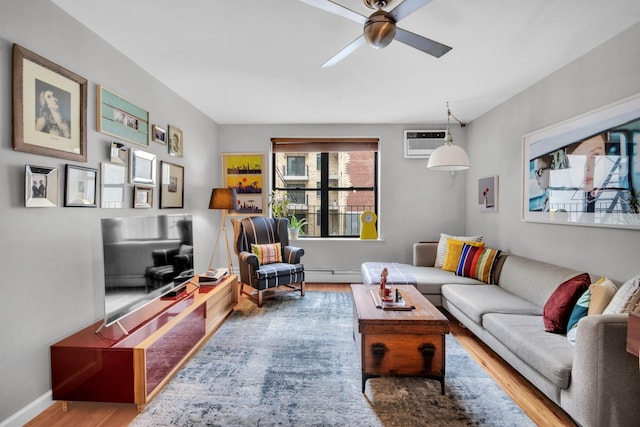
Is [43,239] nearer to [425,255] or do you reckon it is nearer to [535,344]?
[535,344]

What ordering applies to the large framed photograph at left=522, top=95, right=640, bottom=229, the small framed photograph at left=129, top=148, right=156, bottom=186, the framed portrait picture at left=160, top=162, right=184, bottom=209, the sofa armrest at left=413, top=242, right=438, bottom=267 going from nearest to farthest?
the large framed photograph at left=522, top=95, right=640, bottom=229
the small framed photograph at left=129, top=148, right=156, bottom=186
the framed portrait picture at left=160, top=162, right=184, bottom=209
the sofa armrest at left=413, top=242, right=438, bottom=267

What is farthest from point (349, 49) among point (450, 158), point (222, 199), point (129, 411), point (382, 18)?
point (129, 411)

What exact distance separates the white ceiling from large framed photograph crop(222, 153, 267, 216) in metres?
1.05

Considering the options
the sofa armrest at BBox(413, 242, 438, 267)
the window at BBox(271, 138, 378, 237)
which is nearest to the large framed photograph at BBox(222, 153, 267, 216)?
the window at BBox(271, 138, 378, 237)

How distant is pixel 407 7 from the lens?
4.89ft

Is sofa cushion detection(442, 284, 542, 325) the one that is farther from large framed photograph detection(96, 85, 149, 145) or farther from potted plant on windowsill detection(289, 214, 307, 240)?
large framed photograph detection(96, 85, 149, 145)

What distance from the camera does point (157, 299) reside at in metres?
2.43

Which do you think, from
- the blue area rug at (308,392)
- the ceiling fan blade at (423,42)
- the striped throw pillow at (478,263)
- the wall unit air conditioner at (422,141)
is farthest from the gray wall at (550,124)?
the ceiling fan blade at (423,42)

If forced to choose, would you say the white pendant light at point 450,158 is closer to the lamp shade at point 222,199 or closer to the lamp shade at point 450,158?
the lamp shade at point 450,158

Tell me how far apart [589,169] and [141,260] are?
3.50 m

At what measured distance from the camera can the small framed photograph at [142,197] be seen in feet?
8.45

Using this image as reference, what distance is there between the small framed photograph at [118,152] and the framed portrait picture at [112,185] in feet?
0.14

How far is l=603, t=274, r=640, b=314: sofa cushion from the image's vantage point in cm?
158

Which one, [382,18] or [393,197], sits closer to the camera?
[382,18]
